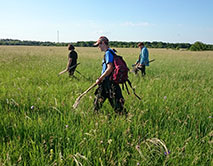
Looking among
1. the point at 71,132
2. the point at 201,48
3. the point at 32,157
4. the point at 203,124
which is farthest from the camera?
the point at 201,48

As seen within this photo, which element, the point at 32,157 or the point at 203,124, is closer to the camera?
the point at 32,157

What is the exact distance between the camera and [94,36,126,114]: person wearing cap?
3.47m

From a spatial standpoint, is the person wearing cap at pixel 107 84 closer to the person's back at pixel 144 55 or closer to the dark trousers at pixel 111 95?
the dark trousers at pixel 111 95

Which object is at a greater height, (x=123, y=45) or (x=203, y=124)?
(x=123, y=45)

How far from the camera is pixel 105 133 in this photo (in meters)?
2.69

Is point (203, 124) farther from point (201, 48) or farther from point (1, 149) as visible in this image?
point (201, 48)

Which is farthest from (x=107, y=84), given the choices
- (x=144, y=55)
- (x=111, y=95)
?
(x=144, y=55)

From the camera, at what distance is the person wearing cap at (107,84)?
3469 millimetres

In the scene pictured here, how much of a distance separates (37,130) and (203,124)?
8.79 ft

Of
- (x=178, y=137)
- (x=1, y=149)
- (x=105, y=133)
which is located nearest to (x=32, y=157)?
(x=1, y=149)

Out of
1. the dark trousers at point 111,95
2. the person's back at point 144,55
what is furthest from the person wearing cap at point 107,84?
the person's back at point 144,55

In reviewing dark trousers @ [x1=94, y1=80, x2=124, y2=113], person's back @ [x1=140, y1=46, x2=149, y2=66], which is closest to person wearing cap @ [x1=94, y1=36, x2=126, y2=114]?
dark trousers @ [x1=94, y1=80, x2=124, y2=113]

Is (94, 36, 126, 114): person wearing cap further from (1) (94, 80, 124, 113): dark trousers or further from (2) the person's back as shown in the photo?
(2) the person's back

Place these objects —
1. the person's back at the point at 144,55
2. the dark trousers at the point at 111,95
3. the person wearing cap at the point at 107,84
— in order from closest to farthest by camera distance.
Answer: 1. the person wearing cap at the point at 107,84
2. the dark trousers at the point at 111,95
3. the person's back at the point at 144,55
